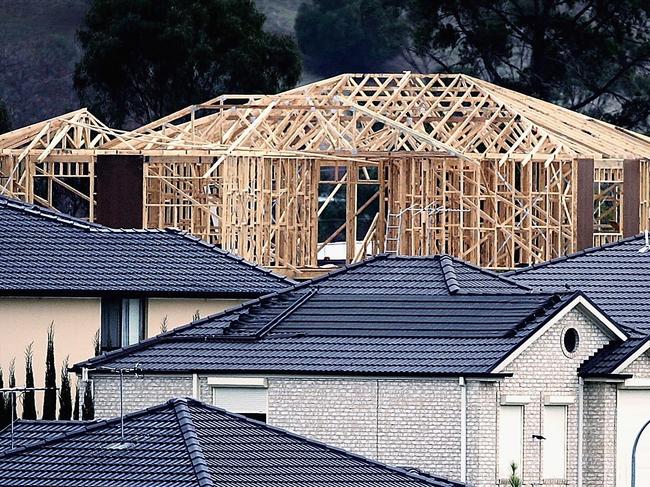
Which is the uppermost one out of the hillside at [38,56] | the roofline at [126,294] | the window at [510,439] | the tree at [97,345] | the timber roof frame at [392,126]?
the hillside at [38,56]

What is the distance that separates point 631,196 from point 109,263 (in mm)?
27578

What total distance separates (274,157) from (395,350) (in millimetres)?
28891

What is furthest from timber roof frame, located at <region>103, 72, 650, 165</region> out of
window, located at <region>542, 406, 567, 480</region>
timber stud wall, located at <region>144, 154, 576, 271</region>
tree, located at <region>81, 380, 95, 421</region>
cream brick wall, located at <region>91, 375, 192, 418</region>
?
window, located at <region>542, 406, 567, 480</region>

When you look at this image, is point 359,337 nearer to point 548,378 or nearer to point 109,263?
point 548,378

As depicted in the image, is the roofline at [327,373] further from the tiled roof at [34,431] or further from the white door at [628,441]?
the tiled roof at [34,431]

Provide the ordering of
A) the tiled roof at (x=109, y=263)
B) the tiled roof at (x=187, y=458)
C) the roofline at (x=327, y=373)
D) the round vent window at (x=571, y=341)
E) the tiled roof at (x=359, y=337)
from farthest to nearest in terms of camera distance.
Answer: the tiled roof at (x=109, y=263)
the round vent window at (x=571, y=341)
the tiled roof at (x=359, y=337)
the roofline at (x=327, y=373)
the tiled roof at (x=187, y=458)

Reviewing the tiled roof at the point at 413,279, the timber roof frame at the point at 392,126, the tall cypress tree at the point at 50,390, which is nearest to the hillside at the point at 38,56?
the timber roof frame at the point at 392,126

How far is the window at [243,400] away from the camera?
37.2 meters

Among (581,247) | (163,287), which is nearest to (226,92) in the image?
(581,247)

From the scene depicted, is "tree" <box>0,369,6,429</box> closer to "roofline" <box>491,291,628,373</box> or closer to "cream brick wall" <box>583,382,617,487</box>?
"roofline" <box>491,291,628,373</box>

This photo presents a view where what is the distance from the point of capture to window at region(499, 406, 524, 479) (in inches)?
1427

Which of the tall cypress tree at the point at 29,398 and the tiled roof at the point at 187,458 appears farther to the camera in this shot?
the tall cypress tree at the point at 29,398

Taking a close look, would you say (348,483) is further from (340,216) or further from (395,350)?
(340,216)

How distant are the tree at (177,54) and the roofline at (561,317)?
5701 centimetres
